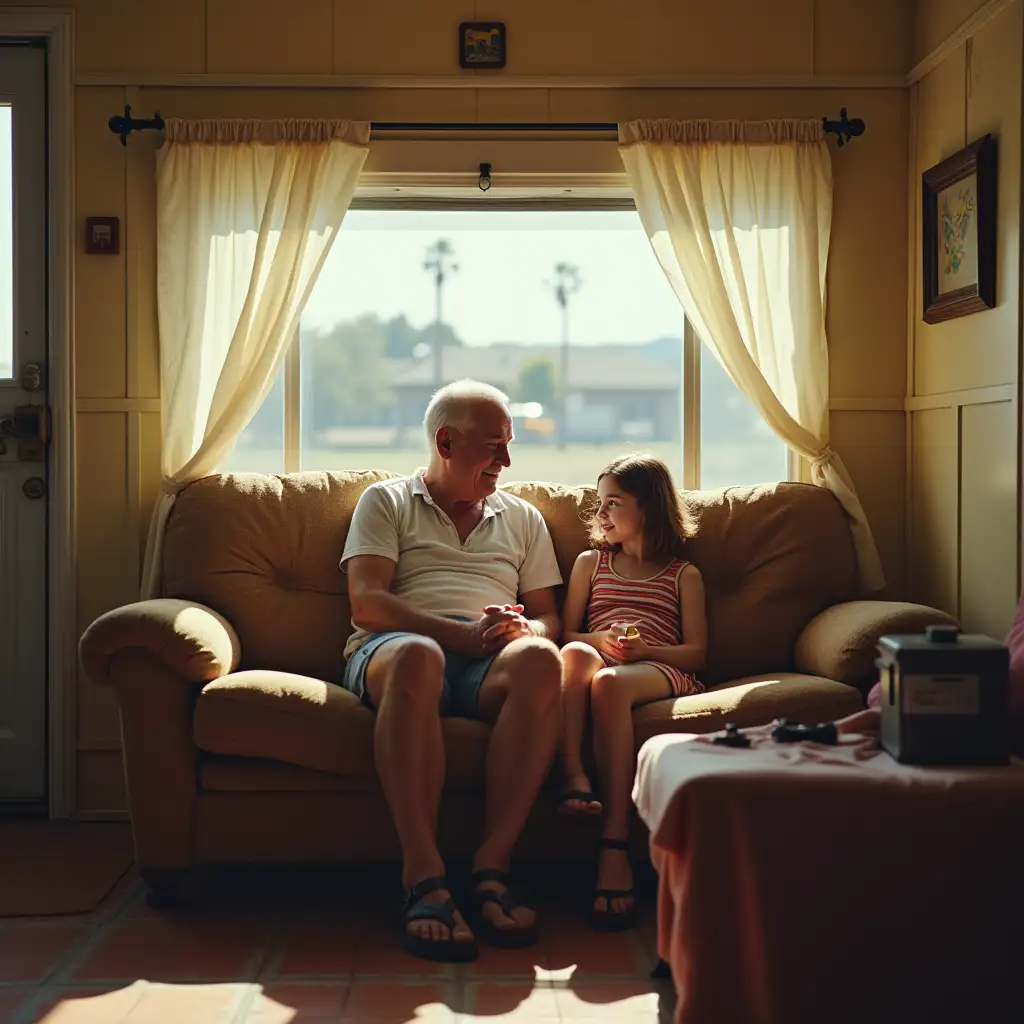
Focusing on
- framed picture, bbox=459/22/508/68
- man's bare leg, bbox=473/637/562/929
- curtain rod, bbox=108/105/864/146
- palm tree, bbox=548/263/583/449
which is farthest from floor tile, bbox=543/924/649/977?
framed picture, bbox=459/22/508/68

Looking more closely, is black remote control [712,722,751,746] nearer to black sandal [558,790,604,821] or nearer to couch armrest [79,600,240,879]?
black sandal [558,790,604,821]

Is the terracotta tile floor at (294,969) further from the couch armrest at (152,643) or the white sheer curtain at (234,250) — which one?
the white sheer curtain at (234,250)

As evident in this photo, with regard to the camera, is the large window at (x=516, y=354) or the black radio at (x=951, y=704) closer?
the black radio at (x=951, y=704)

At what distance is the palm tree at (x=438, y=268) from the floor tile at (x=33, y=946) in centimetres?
189

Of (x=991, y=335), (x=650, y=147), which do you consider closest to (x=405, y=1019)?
(x=991, y=335)

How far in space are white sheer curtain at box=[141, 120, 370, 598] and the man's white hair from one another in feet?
2.01

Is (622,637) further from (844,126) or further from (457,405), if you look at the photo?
(844,126)

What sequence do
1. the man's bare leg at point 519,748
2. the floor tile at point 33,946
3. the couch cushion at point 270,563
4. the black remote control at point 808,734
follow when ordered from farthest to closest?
the couch cushion at point 270,563 → the man's bare leg at point 519,748 → the floor tile at point 33,946 → the black remote control at point 808,734

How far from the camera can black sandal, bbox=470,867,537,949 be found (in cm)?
255

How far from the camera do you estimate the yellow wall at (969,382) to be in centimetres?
300

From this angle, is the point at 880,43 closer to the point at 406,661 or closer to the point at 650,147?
the point at 650,147

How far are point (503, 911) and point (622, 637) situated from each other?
74 cm

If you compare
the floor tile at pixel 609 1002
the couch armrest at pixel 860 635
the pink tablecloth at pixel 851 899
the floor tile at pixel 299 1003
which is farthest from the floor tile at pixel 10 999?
the couch armrest at pixel 860 635

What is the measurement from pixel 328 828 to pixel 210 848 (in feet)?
0.92
